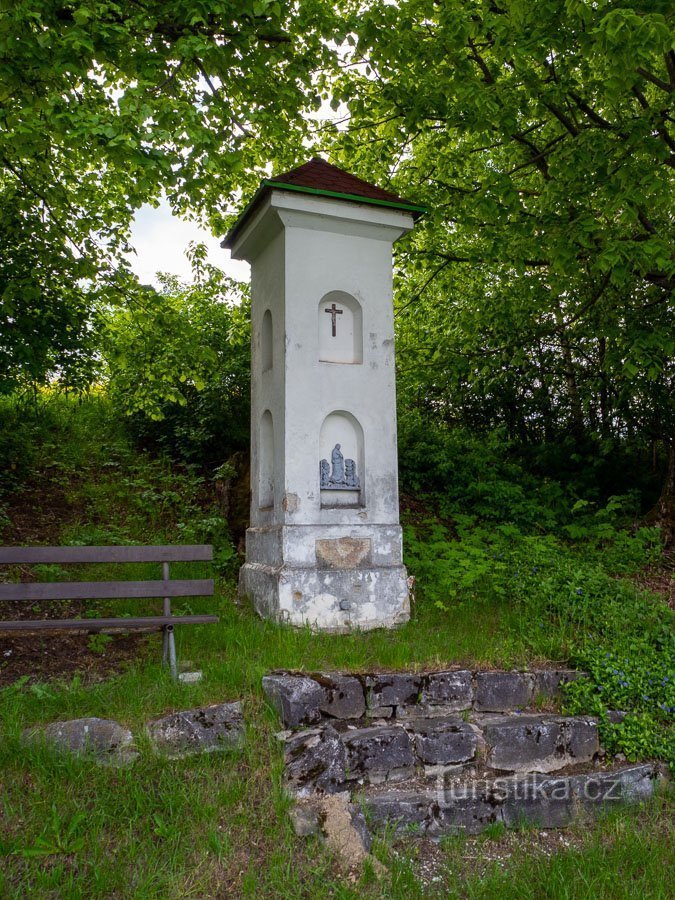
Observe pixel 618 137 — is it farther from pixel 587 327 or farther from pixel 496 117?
pixel 587 327

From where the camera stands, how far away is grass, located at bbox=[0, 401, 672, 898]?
290 centimetres

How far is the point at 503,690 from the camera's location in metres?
4.57

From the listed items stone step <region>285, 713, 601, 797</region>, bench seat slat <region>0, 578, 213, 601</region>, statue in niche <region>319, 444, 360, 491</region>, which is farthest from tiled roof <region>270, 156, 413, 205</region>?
stone step <region>285, 713, 601, 797</region>

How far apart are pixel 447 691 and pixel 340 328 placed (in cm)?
329

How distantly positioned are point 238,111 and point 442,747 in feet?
22.0

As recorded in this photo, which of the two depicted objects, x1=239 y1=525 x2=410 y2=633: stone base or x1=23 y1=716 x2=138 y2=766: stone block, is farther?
x1=239 y1=525 x2=410 y2=633: stone base

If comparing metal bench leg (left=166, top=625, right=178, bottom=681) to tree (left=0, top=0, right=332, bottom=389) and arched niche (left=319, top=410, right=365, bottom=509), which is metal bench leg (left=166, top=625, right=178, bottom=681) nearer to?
arched niche (left=319, top=410, right=365, bottom=509)

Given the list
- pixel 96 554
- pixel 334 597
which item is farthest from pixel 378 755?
pixel 96 554

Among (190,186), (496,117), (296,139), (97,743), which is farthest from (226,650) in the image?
(296,139)

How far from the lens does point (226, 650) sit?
4887mm

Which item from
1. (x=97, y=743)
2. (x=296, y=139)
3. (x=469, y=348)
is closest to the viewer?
(x=97, y=743)

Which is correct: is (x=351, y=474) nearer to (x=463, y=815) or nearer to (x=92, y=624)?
(x=92, y=624)

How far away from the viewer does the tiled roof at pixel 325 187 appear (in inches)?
231

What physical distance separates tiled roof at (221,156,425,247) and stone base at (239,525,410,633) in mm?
2827
